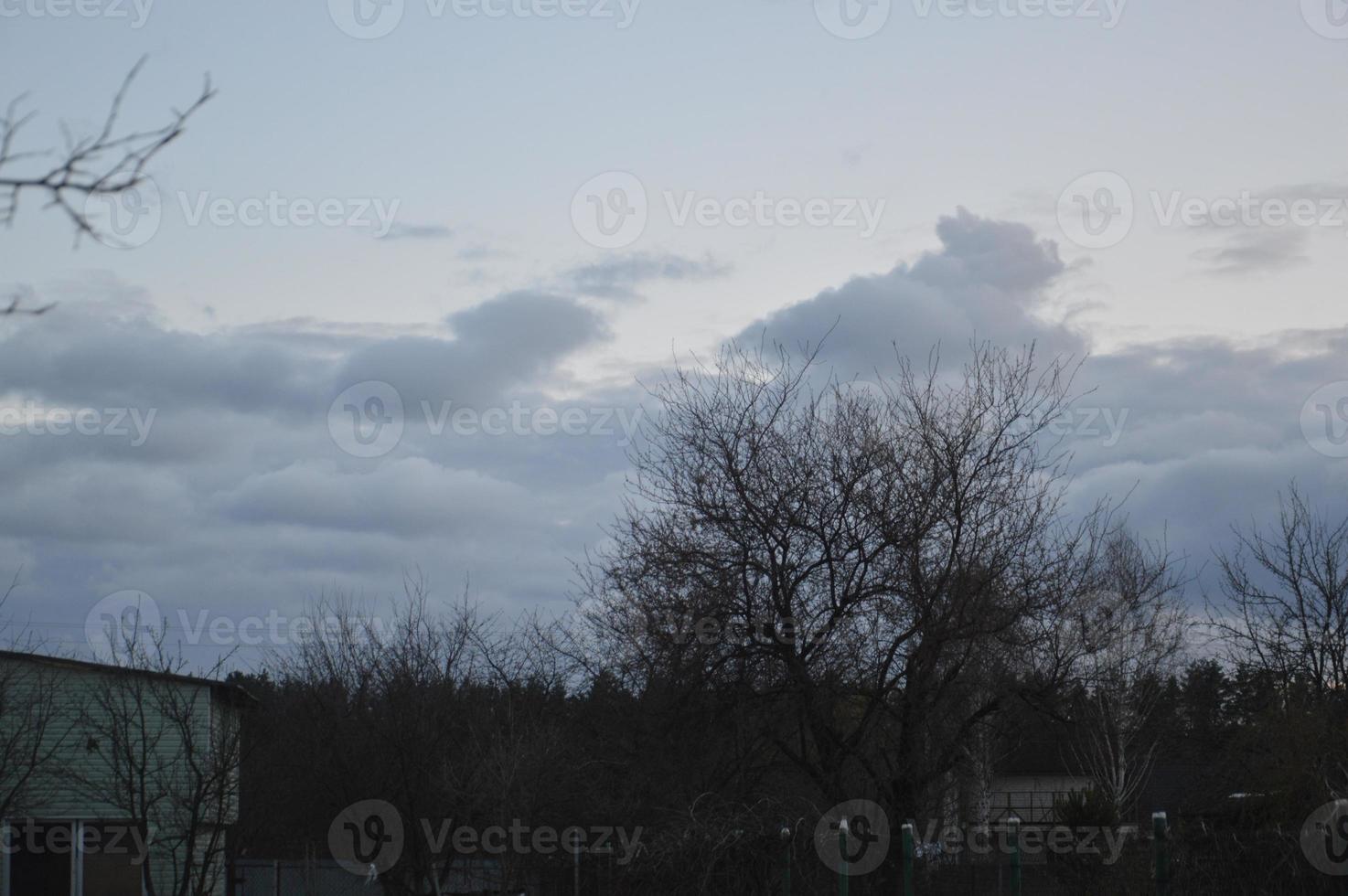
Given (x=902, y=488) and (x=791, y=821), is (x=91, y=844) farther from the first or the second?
(x=902, y=488)

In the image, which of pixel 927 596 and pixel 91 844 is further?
pixel 91 844

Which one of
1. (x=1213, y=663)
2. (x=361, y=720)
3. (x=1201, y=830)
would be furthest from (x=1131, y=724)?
(x=1201, y=830)

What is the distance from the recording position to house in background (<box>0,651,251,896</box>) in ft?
58.3

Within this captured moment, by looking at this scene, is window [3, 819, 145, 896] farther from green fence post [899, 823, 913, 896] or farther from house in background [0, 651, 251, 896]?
green fence post [899, 823, 913, 896]

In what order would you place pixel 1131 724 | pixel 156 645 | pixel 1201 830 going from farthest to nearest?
pixel 1131 724 → pixel 156 645 → pixel 1201 830

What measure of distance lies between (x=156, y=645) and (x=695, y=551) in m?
9.51

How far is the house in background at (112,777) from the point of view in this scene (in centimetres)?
1777

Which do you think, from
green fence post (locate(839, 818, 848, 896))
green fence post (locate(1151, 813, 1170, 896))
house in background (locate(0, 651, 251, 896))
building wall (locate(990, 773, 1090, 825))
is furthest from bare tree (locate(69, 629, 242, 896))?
building wall (locate(990, 773, 1090, 825))

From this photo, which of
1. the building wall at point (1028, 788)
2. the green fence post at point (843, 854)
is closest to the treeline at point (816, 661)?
the green fence post at point (843, 854)

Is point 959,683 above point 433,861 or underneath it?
above

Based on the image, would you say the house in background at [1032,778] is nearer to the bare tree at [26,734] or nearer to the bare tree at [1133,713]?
the bare tree at [1133,713]

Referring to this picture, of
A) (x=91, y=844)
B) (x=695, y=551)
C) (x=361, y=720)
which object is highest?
(x=695, y=551)

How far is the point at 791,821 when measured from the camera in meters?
14.9

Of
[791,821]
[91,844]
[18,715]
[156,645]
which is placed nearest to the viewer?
[791,821]
